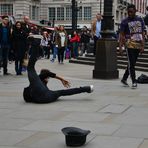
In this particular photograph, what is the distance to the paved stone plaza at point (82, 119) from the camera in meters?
6.69

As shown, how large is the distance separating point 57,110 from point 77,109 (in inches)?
13.7

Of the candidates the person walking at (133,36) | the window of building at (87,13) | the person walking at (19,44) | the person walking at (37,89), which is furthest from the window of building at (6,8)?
the person walking at (37,89)

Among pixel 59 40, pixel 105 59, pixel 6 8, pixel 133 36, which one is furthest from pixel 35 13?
pixel 133 36

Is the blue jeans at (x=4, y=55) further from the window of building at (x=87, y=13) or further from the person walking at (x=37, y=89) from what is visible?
the window of building at (x=87, y=13)

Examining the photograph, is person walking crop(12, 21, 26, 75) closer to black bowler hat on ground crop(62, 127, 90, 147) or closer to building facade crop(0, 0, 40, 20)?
black bowler hat on ground crop(62, 127, 90, 147)

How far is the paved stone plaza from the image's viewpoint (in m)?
6.69

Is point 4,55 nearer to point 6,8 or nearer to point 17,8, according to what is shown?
point 17,8

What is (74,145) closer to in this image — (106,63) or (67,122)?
(67,122)

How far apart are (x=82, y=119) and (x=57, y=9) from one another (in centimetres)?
7498

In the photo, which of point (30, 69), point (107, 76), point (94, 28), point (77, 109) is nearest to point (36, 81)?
point (30, 69)

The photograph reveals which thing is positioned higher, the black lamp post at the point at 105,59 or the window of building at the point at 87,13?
the window of building at the point at 87,13

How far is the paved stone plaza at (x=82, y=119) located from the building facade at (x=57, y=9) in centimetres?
6275

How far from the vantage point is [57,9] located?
82438mm

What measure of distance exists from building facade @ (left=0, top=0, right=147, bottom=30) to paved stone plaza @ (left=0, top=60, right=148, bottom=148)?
62.7 metres
